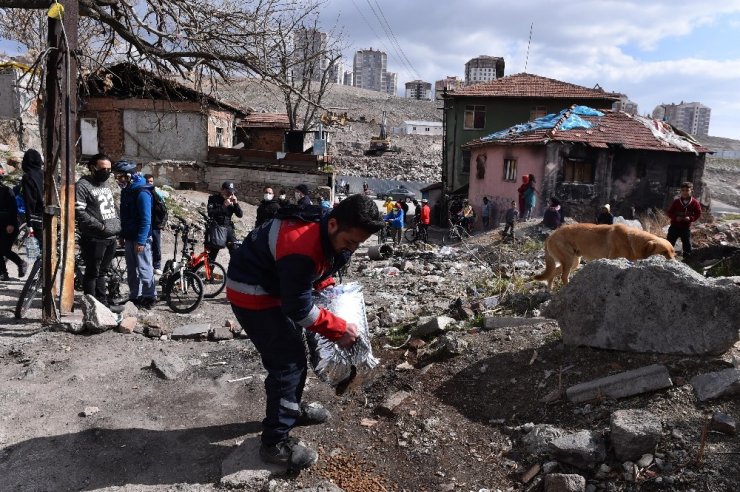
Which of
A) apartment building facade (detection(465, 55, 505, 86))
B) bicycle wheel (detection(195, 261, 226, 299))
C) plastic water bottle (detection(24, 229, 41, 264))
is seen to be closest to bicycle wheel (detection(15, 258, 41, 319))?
bicycle wheel (detection(195, 261, 226, 299))

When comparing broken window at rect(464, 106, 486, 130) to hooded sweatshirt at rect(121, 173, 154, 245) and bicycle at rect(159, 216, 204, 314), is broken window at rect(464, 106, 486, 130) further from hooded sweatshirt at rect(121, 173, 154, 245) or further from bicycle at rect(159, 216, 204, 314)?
hooded sweatshirt at rect(121, 173, 154, 245)

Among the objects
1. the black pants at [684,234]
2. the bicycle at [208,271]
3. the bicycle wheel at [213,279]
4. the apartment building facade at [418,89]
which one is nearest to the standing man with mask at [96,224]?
the bicycle at [208,271]

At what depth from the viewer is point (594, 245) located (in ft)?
23.9

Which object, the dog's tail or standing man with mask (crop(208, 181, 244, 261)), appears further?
standing man with mask (crop(208, 181, 244, 261))

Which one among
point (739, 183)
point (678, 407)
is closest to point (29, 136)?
point (678, 407)

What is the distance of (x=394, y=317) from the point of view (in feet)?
21.5

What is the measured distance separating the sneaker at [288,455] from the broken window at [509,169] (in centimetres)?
2087

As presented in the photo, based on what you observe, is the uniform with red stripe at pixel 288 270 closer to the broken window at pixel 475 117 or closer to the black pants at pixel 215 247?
the black pants at pixel 215 247

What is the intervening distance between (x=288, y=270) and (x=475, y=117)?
31.2 m

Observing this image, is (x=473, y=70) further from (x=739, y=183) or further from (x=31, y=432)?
(x=31, y=432)

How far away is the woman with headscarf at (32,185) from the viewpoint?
22.6 ft

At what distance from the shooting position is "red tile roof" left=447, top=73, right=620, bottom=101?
30656mm

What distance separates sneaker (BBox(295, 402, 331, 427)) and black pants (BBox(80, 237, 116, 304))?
3.64m

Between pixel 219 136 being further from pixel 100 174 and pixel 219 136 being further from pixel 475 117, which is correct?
pixel 100 174
